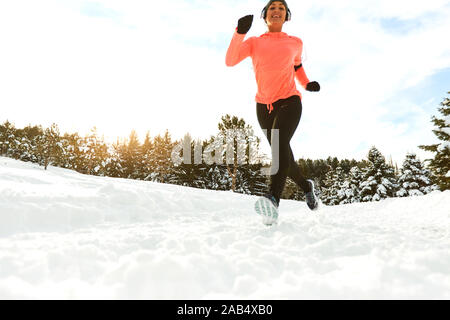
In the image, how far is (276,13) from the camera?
302cm

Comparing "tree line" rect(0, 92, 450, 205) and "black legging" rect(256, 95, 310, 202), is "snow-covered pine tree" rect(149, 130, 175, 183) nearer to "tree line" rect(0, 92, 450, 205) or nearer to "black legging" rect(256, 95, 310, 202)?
"tree line" rect(0, 92, 450, 205)

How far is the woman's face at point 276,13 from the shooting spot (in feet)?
9.90

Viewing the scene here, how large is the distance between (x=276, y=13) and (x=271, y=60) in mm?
557

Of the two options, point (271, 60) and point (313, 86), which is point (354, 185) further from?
point (271, 60)

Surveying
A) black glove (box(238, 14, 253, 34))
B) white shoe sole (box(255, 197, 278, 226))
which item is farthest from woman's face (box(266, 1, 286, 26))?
white shoe sole (box(255, 197, 278, 226))

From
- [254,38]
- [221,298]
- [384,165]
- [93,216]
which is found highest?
[384,165]

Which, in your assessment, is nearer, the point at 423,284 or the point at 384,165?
the point at 423,284

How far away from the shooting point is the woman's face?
3018 mm

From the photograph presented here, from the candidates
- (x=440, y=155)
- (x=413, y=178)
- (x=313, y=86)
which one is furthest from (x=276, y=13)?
(x=413, y=178)

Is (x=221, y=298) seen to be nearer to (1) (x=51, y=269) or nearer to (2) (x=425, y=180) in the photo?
(1) (x=51, y=269)

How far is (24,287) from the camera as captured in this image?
1.29 meters

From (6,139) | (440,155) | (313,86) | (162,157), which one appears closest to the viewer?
(313,86)
